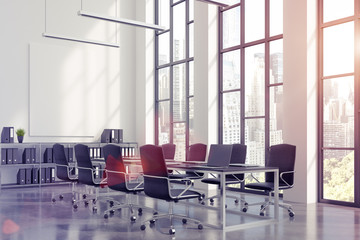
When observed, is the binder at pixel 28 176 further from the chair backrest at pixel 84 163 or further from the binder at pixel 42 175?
the chair backrest at pixel 84 163

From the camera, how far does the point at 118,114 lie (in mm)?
10375

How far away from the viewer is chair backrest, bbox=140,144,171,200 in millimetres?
4410

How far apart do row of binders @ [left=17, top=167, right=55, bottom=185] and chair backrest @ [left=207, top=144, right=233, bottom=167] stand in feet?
16.0

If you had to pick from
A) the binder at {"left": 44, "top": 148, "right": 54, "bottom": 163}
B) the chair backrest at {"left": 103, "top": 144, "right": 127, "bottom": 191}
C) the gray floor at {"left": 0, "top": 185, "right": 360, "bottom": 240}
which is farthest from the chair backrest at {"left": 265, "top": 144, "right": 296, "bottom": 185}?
the binder at {"left": 44, "top": 148, "right": 54, "bottom": 163}

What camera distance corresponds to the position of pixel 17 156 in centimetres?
848

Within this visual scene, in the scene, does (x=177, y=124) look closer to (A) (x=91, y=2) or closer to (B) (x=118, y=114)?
(B) (x=118, y=114)

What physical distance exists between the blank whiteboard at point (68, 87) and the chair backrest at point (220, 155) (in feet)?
17.1

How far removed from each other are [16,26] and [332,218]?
7155mm

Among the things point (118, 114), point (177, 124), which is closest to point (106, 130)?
point (118, 114)

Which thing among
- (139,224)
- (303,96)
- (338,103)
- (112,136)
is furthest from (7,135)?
(338,103)

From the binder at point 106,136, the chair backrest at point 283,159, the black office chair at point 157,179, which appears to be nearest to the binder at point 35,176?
the binder at point 106,136

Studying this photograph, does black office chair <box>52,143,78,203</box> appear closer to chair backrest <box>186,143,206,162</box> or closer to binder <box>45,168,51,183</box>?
chair backrest <box>186,143,206,162</box>

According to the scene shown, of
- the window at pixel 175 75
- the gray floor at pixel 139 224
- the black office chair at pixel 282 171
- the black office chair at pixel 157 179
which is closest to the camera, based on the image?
the gray floor at pixel 139 224

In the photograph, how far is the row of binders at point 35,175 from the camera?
8.58m
